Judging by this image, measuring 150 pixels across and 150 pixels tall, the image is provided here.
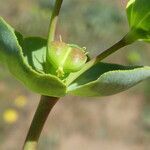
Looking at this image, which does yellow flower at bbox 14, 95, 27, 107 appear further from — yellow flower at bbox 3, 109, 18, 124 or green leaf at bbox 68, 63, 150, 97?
green leaf at bbox 68, 63, 150, 97

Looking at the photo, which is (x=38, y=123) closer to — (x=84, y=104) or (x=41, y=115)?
(x=41, y=115)

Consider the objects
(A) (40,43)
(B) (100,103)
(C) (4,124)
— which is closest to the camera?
(A) (40,43)

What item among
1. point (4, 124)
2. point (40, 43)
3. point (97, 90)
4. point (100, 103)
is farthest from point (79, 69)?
point (100, 103)

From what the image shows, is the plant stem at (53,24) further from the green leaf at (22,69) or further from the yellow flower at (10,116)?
the yellow flower at (10,116)

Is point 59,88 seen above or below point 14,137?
above

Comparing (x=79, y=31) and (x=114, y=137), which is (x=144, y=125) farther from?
(x=79, y=31)

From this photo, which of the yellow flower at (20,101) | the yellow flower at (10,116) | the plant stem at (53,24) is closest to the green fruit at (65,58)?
the plant stem at (53,24)

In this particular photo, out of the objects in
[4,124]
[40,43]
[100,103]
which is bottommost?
[100,103]
